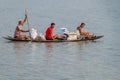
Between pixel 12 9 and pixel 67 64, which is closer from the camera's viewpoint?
pixel 67 64

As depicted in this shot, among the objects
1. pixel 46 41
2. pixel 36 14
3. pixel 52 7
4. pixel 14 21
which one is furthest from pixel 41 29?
pixel 52 7

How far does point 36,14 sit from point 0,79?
24.7 m

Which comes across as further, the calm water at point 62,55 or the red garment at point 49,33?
the red garment at point 49,33

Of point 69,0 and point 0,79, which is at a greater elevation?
point 69,0

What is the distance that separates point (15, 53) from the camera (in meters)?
23.5

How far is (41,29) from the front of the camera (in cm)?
3269

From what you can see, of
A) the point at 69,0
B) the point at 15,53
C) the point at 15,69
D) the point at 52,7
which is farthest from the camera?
the point at 69,0

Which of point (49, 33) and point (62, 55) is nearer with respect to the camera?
point (62, 55)

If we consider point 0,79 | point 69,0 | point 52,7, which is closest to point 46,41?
point 0,79

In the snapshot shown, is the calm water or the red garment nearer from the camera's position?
the calm water

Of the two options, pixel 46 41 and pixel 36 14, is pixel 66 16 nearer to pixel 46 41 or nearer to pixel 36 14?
pixel 36 14

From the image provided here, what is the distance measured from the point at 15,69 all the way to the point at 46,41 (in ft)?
17.8

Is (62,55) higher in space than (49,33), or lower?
lower

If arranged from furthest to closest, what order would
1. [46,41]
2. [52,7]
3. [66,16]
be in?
1. [52,7]
2. [66,16]
3. [46,41]
